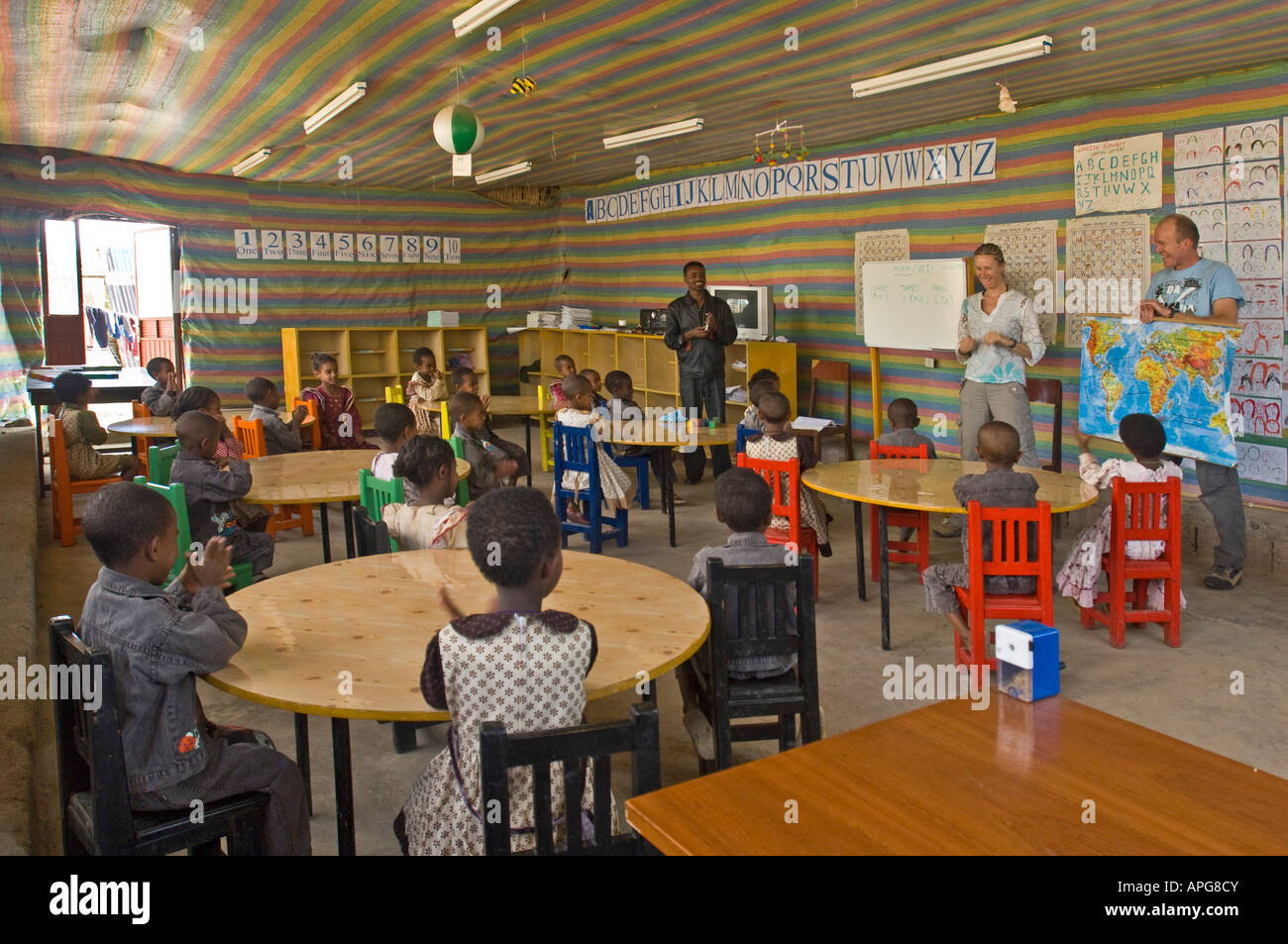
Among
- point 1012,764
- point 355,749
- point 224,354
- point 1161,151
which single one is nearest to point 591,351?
point 224,354

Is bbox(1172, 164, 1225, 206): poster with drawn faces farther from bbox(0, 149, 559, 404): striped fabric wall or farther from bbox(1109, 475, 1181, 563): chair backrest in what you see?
bbox(0, 149, 559, 404): striped fabric wall

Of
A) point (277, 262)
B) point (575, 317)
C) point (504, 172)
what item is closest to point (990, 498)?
point (504, 172)

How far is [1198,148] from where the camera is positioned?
630 cm

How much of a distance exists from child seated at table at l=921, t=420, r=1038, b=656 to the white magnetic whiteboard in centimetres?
324

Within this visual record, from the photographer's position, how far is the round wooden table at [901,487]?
4.63m

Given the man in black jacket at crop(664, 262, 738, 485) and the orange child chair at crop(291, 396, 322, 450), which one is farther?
the man in black jacket at crop(664, 262, 738, 485)

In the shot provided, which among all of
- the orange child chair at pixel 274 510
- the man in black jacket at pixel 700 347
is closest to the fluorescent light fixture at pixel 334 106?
the orange child chair at pixel 274 510

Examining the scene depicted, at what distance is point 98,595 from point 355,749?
5.53ft

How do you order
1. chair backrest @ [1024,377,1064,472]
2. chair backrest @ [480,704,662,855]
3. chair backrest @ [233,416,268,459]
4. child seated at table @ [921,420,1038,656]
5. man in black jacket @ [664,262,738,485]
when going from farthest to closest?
man in black jacket @ [664,262,738,485] → chair backrest @ [1024,377,1064,472] → chair backrest @ [233,416,268,459] → child seated at table @ [921,420,1038,656] → chair backrest @ [480,704,662,855]

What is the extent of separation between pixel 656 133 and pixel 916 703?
5423 millimetres

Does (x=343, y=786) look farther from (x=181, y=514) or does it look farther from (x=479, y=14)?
(x=479, y=14)

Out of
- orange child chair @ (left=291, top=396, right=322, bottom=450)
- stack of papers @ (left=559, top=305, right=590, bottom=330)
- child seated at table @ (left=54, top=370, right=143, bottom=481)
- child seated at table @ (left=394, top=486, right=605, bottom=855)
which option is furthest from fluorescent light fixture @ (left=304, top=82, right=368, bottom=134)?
child seated at table @ (left=394, top=486, right=605, bottom=855)

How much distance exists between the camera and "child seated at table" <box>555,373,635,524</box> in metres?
6.77
